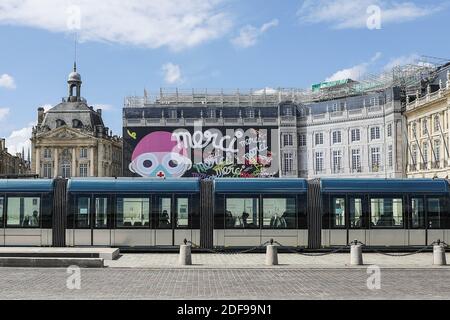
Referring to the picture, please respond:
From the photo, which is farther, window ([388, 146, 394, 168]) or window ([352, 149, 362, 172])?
window ([352, 149, 362, 172])

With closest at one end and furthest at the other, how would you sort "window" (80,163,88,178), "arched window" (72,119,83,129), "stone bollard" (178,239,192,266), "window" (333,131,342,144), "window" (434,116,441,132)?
1. "stone bollard" (178,239,192,266)
2. "window" (434,116,441,132)
3. "window" (333,131,342,144)
4. "window" (80,163,88,178)
5. "arched window" (72,119,83,129)

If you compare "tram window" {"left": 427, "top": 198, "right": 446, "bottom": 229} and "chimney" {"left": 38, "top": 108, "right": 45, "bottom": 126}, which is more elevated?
"chimney" {"left": 38, "top": 108, "right": 45, "bottom": 126}


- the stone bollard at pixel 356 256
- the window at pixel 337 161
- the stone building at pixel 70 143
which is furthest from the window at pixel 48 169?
the stone bollard at pixel 356 256

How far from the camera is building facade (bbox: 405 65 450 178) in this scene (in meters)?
72.0

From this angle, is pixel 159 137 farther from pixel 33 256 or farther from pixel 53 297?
pixel 53 297

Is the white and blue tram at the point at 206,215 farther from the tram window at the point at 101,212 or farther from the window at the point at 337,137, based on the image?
the window at the point at 337,137

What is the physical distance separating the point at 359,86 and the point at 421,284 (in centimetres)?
8178

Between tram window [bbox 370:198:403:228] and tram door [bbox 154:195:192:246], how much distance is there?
273 inches

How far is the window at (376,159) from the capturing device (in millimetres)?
87125

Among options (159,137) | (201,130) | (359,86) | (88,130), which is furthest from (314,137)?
(88,130)

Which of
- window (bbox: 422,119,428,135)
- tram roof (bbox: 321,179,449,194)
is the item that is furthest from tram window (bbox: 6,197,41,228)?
window (bbox: 422,119,428,135)

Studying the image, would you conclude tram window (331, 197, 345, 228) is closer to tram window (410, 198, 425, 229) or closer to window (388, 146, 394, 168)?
tram window (410, 198, 425, 229)

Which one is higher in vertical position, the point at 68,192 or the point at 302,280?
the point at 68,192
